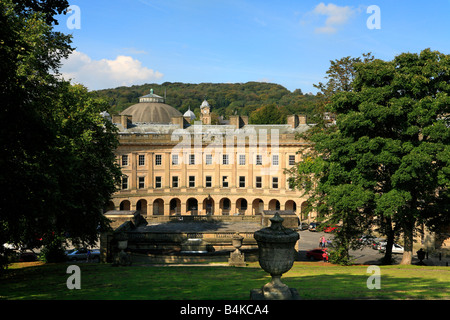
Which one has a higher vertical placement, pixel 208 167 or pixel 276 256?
pixel 208 167

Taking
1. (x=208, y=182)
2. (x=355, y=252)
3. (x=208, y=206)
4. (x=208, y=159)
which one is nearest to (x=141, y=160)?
(x=208, y=159)

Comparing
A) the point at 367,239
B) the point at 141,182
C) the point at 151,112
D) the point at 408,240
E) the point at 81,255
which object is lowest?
the point at 81,255

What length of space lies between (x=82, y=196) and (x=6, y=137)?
44.9 ft

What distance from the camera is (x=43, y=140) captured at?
14.9m

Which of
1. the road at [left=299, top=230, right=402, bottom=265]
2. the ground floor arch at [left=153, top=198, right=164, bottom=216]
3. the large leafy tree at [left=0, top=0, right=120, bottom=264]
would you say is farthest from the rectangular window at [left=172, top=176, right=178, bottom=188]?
the large leafy tree at [left=0, top=0, right=120, bottom=264]

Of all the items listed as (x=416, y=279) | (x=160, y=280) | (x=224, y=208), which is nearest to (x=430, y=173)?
(x=416, y=279)

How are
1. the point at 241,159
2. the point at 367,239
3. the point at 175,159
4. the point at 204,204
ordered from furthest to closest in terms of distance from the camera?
1. the point at 204,204
2. the point at 175,159
3. the point at 241,159
4. the point at 367,239

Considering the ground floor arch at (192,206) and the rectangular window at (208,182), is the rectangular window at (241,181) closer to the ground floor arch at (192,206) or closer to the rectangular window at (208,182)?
the rectangular window at (208,182)

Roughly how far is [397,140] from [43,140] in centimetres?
1977

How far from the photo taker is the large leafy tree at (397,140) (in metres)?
23.5

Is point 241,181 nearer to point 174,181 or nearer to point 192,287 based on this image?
point 174,181

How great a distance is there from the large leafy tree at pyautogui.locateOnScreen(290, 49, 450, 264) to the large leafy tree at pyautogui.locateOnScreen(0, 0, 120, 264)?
Answer: 16.2 m

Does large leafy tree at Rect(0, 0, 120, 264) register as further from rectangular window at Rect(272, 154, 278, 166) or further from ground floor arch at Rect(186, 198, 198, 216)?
ground floor arch at Rect(186, 198, 198, 216)

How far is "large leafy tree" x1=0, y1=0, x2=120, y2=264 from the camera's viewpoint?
1366 centimetres
